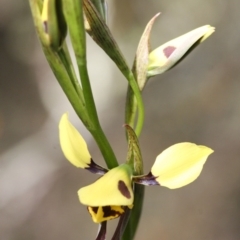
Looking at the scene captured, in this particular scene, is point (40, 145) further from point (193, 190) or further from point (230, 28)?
point (230, 28)

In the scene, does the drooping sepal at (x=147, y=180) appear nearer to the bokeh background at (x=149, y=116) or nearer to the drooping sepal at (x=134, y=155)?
the drooping sepal at (x=134, y=155)

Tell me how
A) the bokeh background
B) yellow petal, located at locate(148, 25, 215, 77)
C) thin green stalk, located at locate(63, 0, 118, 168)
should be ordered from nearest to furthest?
thin green stalk, located at locate(63, 0, 118, 168)
yellow petal, located at locate(148, 25, 215, 77)
the bokeh background

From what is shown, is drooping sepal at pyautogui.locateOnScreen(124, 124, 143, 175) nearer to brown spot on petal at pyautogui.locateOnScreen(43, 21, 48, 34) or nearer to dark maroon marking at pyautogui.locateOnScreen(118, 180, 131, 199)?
dark maroon marking at pyautogui.locateOnScreen(118, 180, 131, 199)

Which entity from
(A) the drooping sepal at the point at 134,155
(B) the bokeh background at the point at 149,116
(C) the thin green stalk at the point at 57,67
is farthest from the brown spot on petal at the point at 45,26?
(B) the bokeh background at the point at 149,116

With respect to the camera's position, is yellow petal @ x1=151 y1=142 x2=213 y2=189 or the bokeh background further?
the bokeh background

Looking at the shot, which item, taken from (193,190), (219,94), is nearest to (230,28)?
(219,94)

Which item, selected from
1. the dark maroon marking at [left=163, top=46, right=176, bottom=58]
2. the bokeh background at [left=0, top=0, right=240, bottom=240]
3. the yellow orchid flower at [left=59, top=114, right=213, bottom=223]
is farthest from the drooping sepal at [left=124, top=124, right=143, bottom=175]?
the bokeh background at [left=0, top=0, right=240, bottom=240]

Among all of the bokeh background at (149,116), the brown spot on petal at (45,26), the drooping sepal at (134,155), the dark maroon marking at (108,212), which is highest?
the brown spot on petal at (45,26)
